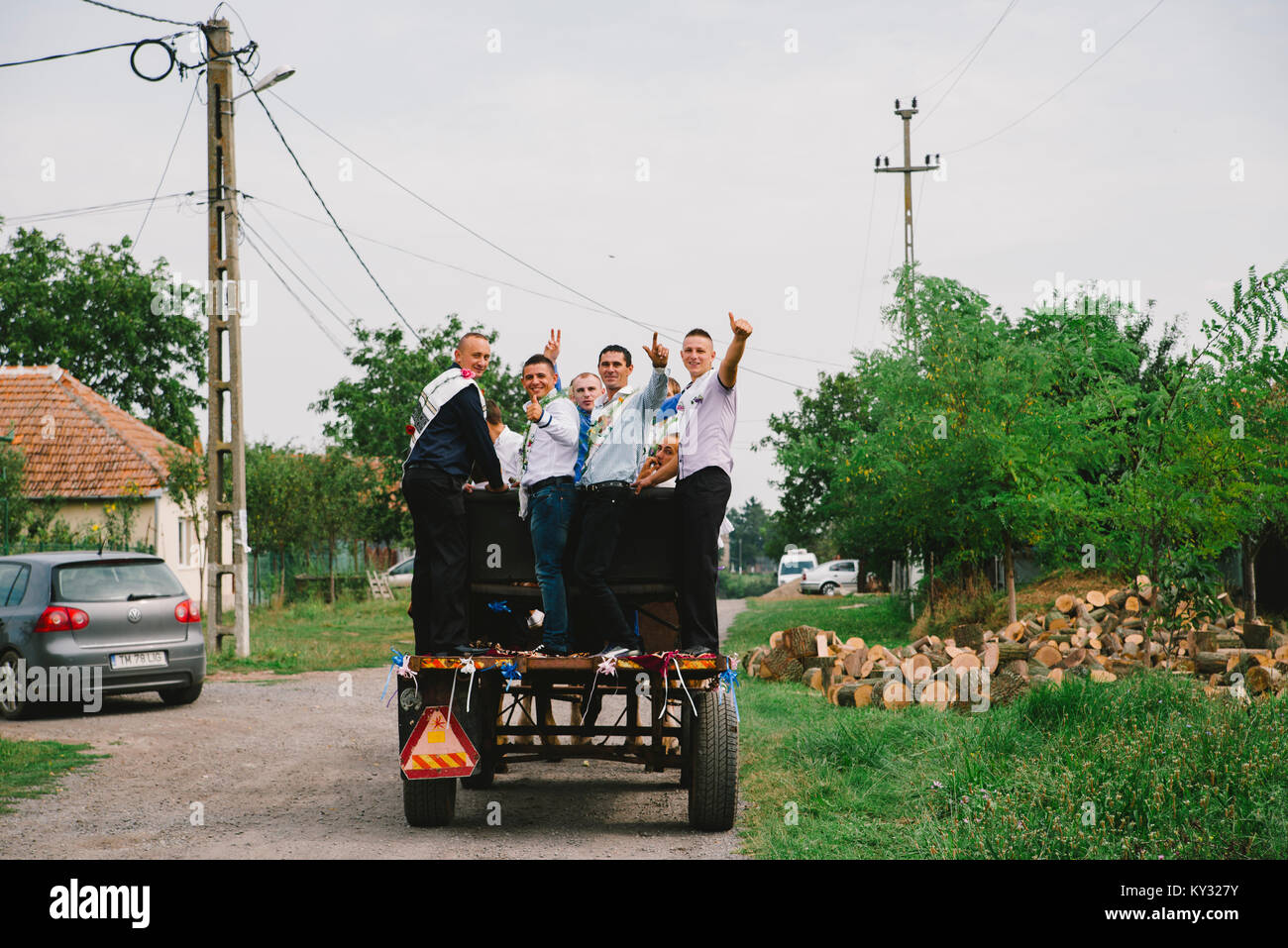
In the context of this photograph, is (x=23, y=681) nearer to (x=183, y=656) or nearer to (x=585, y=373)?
(x=183, y=656)

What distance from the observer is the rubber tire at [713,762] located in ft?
21.3

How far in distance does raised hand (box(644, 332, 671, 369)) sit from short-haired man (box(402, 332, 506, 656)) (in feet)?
3.19

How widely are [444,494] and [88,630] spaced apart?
6.56 metres

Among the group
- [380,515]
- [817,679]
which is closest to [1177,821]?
[817,679]

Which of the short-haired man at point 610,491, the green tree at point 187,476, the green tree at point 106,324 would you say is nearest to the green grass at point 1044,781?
the short-haired man at point 610,491

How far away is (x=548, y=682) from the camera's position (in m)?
6.84

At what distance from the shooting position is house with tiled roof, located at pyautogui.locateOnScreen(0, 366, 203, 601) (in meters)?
28.0

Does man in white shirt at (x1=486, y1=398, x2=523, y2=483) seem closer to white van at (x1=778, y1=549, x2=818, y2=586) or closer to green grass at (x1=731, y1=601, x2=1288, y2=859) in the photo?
green grass at (x1=731, y1=601, x2=1288, y2=859)

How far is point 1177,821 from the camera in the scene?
5.62 m

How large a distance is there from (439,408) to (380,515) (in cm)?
3085

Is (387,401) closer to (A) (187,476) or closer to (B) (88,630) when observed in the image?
(A) (187,476)

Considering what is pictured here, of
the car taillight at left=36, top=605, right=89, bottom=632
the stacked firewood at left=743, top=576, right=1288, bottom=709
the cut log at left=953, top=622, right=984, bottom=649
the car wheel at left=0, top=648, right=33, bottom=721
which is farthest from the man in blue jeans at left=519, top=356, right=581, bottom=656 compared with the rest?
the cut log at left=953, top=622, right=984, bottom=649

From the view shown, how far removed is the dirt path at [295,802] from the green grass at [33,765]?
0.47 feet

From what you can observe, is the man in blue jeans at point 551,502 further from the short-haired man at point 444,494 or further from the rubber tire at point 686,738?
the rubber tire at point 686,738
